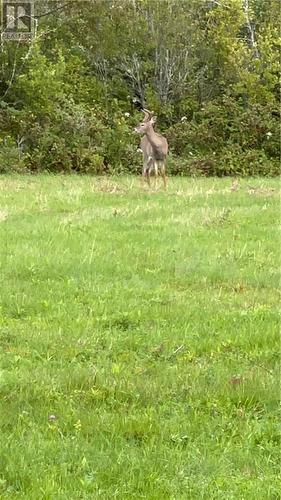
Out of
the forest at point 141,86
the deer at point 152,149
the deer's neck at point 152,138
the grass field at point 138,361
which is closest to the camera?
the grass field at point 138,361

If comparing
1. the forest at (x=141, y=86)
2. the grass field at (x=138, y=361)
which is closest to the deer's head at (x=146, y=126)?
the forest at (x=141, y=86)

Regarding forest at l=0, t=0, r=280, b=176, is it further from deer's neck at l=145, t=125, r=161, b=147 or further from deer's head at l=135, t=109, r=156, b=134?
deer's neck at l=145, t=125, r=161, b=147

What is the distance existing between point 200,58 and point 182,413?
26455 millimetres

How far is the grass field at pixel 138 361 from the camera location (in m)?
4.29

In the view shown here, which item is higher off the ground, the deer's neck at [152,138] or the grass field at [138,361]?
the grass field at [138,361]

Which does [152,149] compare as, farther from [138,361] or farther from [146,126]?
[138,361]

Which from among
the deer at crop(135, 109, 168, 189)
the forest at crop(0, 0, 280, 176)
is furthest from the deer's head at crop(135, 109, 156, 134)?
the forest at crop(0, 0, 280, 176)

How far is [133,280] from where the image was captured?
8406mm

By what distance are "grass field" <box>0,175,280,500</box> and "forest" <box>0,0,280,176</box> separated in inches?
538

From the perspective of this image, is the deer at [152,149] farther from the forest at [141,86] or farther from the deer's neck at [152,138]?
the forest at [141,86]

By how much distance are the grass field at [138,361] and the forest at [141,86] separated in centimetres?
1366

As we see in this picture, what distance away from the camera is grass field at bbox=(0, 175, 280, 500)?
4.29 meters

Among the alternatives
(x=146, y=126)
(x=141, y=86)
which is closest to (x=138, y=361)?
(x=146, y=126)

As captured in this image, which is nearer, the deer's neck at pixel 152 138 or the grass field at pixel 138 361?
the grass field at pixel 138 361
